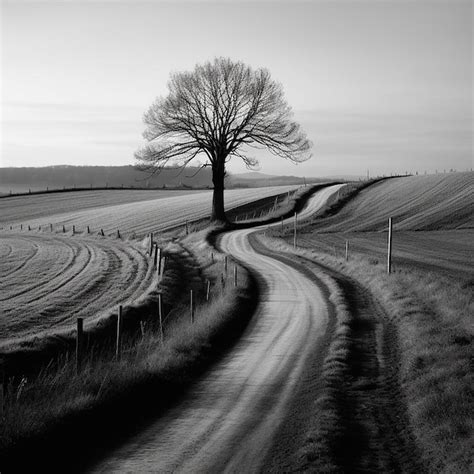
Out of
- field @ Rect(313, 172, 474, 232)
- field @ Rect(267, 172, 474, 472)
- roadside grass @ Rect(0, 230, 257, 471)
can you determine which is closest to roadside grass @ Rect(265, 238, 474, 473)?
field @ Rect(267, 172, 474, 472)

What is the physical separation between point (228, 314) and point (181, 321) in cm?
169

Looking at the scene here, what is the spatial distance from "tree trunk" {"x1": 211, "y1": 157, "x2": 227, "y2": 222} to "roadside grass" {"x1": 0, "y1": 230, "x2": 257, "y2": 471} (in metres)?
37.6

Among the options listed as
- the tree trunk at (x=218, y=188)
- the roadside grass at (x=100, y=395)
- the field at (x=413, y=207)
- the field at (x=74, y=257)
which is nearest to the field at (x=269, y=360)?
the roadside grass at (x=100, y=395)

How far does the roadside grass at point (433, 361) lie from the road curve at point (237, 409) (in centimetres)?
99

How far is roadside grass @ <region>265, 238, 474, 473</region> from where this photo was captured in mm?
10023

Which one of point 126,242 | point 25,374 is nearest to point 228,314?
point 25,374

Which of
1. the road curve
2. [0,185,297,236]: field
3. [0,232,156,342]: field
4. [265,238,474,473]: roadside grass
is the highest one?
[0,185,297,236]: field

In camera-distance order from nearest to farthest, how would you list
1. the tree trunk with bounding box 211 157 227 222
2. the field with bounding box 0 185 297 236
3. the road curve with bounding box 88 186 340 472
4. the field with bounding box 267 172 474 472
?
the road curve with bounding box 88 186 340 472
the field with bounding box 267 172 474 472
the tree trunk with bounding box 211 157 227 222
the field with bounding box 0 185 297 236

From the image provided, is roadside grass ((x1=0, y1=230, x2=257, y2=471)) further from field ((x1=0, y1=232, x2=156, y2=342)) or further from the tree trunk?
the tree trunk

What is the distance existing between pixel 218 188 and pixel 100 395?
47.0 m

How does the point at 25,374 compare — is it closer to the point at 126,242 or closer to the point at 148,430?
the point at 148,430

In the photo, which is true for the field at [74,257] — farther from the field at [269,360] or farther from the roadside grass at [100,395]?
the roadside grass at [100,395]

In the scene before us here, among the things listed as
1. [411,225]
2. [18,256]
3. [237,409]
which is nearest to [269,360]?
[237,409]

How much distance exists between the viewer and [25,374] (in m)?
17.4
